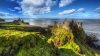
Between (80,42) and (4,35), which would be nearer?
(4,35)

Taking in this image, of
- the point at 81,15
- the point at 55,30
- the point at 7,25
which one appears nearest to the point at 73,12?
the point at 81,15

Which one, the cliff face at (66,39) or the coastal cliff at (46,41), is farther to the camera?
the cliff face at (66,39)

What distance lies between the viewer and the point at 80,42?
441 inches

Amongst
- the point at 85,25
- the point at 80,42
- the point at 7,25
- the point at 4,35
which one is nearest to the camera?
the point at 4,35

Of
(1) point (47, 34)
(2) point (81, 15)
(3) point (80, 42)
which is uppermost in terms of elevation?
(2) point (81, 15)

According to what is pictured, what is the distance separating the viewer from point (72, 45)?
A: 10094 mm

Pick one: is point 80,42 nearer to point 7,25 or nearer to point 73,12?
point 73,12

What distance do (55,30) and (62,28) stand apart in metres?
0.43

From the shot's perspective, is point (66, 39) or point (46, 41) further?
point (66, 39)

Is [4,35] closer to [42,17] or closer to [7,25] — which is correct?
[7,25]

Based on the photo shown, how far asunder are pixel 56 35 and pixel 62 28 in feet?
1.72

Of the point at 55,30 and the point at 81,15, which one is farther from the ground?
the point at 81,15

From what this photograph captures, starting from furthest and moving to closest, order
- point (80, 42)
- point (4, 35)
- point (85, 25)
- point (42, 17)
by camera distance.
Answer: point (85, 25), point (80, 42), point (42, 17), point (4, 35)

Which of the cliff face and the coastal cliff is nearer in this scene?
the coastal cliff
